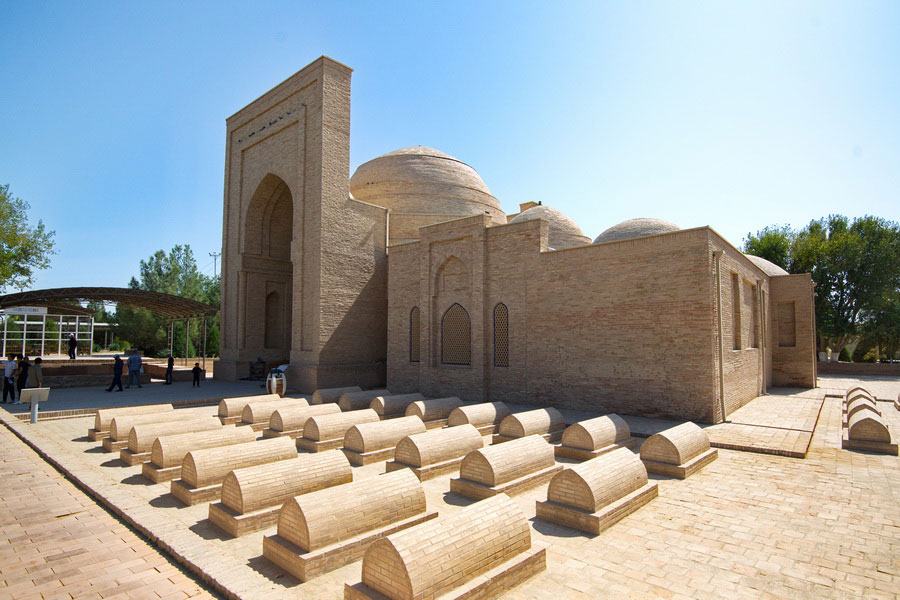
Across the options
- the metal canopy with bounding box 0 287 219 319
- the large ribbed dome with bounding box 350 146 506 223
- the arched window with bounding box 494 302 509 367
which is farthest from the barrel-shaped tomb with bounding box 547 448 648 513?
the metal canopy with bounding box 0 287 219 319

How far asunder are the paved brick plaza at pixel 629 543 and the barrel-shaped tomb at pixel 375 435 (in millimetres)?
820

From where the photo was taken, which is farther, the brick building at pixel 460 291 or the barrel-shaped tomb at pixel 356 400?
the barrel-shaped tomb at pixel 356 400

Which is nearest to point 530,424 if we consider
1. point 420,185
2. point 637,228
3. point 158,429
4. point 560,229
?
point 158,429

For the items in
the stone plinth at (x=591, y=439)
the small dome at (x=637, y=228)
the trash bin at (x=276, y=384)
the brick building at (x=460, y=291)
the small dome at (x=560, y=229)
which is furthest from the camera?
the small dome at (x=560, y=229)

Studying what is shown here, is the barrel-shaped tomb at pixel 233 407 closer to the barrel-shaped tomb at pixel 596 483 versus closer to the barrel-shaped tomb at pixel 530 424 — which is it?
the barrel-shaped tomb at pixel 530 424

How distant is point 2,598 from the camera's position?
4016 millimetres

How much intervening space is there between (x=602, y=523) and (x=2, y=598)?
5.45 m

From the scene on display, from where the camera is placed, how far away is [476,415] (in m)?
10.2

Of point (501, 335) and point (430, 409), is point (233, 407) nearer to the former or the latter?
point (430, 409)

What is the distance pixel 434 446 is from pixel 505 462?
55.6 inches

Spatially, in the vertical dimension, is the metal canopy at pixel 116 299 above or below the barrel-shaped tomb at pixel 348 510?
above

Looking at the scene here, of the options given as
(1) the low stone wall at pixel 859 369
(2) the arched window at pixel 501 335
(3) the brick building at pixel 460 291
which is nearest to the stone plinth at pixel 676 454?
(3) the brick building at pixel 460 291

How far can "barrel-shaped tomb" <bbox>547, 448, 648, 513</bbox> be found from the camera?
5.46 meters

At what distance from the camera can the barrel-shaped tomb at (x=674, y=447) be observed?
738cm
